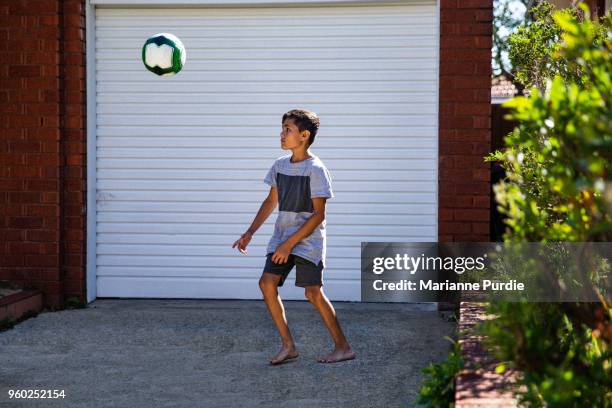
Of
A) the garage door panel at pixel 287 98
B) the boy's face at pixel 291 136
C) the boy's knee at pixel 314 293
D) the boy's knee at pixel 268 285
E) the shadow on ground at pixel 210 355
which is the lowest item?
the shadow on ground at pixel 210 355

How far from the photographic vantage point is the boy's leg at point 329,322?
6.13m

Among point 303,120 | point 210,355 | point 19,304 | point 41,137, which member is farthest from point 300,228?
point 41,137

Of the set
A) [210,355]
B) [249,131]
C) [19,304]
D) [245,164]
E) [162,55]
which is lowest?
[210,355]

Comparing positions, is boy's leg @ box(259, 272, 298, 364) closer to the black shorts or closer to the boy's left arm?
the black shorts

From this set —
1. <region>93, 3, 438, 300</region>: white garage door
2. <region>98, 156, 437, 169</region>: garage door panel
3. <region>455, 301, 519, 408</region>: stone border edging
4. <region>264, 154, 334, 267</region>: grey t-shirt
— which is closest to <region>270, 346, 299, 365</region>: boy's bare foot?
<region>264, 154, 334, 267</region>: grey t-shirt

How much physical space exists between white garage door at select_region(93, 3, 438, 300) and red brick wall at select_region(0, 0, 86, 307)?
37 centimetres

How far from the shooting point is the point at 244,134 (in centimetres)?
883

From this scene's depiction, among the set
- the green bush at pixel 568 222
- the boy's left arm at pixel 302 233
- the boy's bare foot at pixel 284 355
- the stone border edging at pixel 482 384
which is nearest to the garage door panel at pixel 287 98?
the boy's left arm at pixel 302 233

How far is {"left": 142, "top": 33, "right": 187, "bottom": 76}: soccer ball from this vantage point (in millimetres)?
7480

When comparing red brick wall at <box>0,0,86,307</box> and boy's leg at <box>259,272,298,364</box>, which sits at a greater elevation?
red brick wall at <box>0,0,86,307</box>

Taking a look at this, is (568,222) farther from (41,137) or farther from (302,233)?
(41,137)

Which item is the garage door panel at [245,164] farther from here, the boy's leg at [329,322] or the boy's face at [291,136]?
the boy's leg at [329,322]

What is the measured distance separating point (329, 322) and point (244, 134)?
3.13 metres

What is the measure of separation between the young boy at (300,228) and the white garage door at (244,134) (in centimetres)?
254
